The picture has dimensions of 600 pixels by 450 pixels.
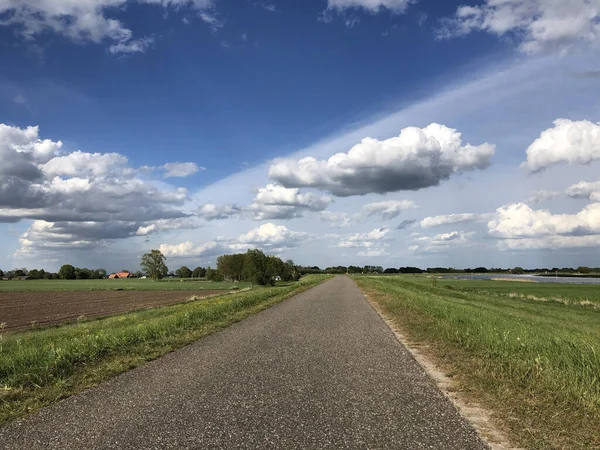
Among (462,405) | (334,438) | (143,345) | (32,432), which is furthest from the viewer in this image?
(143,345)

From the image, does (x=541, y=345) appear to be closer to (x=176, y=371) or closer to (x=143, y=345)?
(x=176, y=371)

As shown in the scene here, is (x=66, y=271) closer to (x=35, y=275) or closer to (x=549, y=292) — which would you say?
(x=35, y=275)

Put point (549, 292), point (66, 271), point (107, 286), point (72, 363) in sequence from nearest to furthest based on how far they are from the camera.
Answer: point (72, 363) < point (549, 292) < point (107, 286) < point (66, 271)

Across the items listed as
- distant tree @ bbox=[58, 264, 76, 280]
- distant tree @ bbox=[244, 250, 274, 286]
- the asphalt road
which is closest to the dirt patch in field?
the asphalt road

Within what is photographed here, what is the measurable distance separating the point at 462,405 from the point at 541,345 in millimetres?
3874

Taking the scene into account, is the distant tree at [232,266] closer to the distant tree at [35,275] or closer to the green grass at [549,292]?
the green grass at [549,292]

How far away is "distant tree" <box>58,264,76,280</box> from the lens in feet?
606

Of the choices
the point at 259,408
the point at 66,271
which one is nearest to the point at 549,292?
the point at 259,408

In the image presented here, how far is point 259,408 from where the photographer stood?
20.3 ft

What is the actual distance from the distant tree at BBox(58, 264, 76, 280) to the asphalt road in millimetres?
200449

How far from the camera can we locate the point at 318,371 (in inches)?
345

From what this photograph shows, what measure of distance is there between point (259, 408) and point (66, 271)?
206 metres

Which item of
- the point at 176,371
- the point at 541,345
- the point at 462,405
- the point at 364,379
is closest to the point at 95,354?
the point at 176,371

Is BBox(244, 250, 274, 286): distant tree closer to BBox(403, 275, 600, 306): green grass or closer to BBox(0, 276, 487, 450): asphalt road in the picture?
BBox(403, 275, 600, 306): green grass
